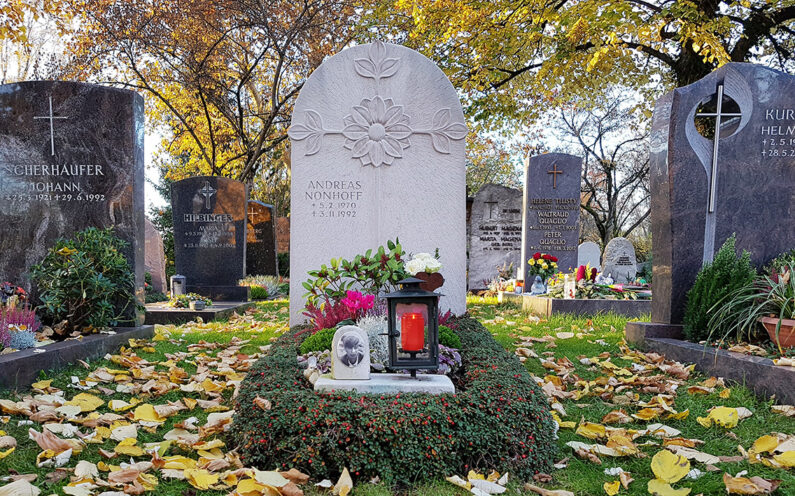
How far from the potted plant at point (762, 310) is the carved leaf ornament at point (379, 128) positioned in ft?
9.26

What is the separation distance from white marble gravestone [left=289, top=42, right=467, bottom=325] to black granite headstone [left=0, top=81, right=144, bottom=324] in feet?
6.78

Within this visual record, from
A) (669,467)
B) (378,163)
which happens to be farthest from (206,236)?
(669,467)

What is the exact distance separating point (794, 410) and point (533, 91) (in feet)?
38.3

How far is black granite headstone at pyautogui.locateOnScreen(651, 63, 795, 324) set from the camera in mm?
5133

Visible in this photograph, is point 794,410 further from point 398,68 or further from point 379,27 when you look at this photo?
point 379,27

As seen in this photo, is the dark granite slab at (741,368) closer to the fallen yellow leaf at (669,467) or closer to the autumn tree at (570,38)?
the fallen yellow leaf at (669,467)

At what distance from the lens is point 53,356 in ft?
13.1

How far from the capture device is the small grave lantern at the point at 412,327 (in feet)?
9.25

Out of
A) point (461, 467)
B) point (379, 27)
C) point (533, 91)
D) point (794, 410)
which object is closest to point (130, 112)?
point (461, 467)

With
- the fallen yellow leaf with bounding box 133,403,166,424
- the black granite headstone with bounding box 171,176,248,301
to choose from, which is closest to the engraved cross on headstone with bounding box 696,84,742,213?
the fallen yellow leaf with bounding box 133,403,166,424

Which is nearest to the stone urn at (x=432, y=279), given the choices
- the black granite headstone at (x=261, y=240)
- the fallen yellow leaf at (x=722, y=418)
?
the fallen yellow leaf at (x=722, y=418)

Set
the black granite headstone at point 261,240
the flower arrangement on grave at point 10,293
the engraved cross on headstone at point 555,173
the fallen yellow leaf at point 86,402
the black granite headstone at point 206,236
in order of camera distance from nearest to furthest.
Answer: the fallen yellow leaf at point 86,402 → the flower arrangement on grave at point 10,293 → the black granite headstone at point 206,236 → the engraved cross on headstone at point 555,173 → the black granite headstone at point 261,240

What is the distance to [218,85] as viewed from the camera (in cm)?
1471

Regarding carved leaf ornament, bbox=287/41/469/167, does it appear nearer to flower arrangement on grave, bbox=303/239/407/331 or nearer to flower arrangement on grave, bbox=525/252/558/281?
flower arrangement on grave, bbox=303/239/407/331
